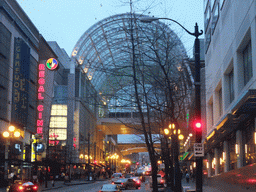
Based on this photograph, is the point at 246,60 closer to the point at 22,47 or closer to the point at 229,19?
the point at 229,19

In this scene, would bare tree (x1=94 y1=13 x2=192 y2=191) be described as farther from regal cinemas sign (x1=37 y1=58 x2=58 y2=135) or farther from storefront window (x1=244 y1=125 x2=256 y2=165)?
regal cinemas sign (x1=37 y1=58 x2=58 y2=135)

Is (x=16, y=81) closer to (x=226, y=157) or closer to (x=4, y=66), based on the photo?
(x=4, y=66)

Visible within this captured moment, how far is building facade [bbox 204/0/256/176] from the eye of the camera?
18922mm

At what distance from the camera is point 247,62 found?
22328mm

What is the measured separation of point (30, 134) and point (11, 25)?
17517mm

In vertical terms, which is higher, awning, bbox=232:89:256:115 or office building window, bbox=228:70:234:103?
office building window, bbox=228:70:234:103

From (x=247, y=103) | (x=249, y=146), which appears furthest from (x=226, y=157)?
(x=247, y=103)

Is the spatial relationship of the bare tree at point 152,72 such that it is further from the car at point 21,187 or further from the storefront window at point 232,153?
the car at point 21,187

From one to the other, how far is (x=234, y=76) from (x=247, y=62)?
1999 mm

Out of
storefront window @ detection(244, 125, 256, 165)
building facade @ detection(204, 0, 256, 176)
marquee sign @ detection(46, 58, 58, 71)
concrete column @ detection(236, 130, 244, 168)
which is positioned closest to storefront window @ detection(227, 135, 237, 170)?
building facade @ detection(204, 0, 256, 176)

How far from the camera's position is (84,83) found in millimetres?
84812

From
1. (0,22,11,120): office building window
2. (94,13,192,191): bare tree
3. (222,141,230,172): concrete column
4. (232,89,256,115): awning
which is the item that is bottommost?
(222,141,230,172): concrete column

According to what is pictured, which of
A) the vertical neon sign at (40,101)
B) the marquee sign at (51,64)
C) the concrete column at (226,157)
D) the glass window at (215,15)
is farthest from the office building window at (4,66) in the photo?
the concrete column at (226,157)

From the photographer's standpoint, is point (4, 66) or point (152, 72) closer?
point (152, 72)
